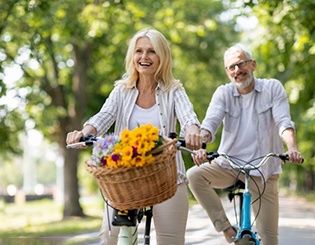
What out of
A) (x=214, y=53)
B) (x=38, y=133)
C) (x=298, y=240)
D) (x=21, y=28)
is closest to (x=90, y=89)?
(x=38, y=133)

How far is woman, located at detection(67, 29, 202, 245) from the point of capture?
188 inches

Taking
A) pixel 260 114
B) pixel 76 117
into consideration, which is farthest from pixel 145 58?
pixel 76 117

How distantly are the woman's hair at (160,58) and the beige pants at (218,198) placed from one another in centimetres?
132

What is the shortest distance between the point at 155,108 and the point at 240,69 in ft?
5.15

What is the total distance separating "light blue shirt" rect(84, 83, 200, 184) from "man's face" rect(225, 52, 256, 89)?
4.63 feet

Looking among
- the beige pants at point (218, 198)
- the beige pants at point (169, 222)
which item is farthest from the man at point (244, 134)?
the beige pants at point (169, 222)

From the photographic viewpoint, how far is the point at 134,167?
4.03 meters

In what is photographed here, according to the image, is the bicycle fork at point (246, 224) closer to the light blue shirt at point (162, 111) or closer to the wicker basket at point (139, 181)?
the light blue shirt at point (162, 111)

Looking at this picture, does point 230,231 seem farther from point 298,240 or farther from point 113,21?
point 113,21

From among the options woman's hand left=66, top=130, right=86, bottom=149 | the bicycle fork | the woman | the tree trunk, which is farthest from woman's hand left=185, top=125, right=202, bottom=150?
the tree trunk

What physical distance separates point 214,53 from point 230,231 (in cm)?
2235

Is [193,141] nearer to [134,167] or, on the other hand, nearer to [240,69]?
[134,167]

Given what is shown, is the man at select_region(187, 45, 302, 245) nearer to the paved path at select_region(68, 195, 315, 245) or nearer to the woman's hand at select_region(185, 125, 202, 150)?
the paved path at select_region(68, 195, 315, 245)

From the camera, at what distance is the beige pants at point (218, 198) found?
20.6 feet
